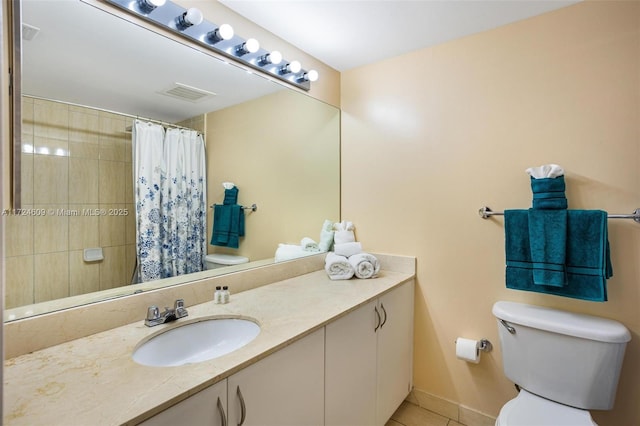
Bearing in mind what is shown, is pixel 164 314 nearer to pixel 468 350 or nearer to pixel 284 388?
pixel 284 388

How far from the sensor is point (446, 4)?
60.3 inches

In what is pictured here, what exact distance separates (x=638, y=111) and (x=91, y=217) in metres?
2.28

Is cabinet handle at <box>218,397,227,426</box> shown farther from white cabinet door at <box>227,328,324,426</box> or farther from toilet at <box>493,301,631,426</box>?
toilet at <box>493,301,631,426</box>

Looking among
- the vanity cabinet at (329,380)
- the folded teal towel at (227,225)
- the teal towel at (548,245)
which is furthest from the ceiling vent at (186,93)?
the teal towel at (548,245)

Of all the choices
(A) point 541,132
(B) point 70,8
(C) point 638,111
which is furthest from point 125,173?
(C) point 638,111

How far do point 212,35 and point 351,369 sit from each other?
1644 mm

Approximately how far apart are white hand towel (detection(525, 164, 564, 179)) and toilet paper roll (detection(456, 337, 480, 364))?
3.09 ft

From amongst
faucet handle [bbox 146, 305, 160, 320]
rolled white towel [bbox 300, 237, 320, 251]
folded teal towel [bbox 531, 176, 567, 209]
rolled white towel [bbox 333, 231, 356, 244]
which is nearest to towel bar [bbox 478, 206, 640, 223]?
folded teal towel [bbox 531, 176, 567, 209]

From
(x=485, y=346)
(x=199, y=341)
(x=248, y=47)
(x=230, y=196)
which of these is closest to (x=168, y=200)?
(x=230, y=196)

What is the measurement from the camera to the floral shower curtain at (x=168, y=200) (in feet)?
4.30

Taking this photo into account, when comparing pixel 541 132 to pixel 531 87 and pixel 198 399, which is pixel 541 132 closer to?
pixel 531 87

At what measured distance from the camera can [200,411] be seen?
829mm

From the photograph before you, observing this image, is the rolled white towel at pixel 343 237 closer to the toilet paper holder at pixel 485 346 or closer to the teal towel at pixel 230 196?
the teal towel at pixel 230 196

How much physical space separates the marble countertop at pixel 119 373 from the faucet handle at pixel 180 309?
0.03 metres
